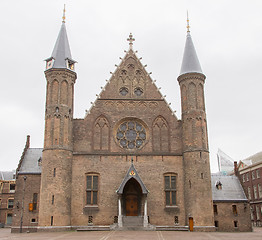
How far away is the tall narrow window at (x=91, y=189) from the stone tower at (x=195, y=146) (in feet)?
31.3

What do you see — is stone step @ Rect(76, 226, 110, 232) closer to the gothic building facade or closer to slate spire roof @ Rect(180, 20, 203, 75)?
the gothic building facade

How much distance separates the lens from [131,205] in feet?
112

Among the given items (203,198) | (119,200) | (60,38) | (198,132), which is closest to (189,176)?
(203,198)

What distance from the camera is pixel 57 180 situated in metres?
32.8

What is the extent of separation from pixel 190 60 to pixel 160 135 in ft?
32.4

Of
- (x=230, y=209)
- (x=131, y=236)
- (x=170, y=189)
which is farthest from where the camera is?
(x=230, y=209)

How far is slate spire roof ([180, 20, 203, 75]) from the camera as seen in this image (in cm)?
3791

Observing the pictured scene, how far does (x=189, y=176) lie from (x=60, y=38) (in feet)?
73.7

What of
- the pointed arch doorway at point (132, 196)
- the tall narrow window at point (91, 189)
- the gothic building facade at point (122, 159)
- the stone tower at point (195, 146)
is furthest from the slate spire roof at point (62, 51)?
the pointed arch doorway at point (132, 196)

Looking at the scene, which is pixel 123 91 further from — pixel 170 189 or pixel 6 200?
pixel 6 200

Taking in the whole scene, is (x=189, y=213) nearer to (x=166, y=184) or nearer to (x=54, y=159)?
(x=166, y=184)

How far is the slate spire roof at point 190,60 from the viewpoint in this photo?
37.9 meters

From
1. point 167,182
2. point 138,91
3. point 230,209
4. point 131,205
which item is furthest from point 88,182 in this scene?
point 230,209

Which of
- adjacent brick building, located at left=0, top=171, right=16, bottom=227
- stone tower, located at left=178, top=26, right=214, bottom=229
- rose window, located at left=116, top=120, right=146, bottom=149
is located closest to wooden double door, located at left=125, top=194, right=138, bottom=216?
stone tower, located at left=178, top=26, right=214, bottom=229
